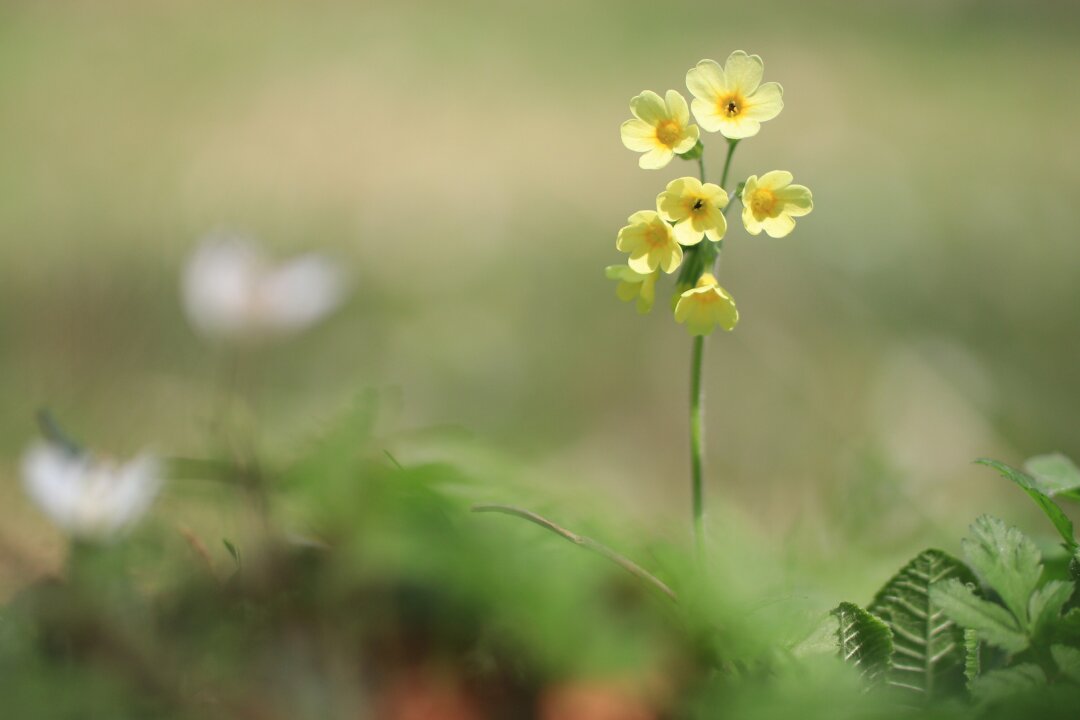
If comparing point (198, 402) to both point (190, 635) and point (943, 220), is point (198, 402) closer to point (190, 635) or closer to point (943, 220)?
point (190, 635)

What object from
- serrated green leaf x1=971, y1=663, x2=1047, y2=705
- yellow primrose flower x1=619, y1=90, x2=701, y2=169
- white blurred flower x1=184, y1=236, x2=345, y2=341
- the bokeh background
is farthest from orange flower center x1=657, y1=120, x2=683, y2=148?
white blurred flower x1=184, y1=236, x2=345, y2=341

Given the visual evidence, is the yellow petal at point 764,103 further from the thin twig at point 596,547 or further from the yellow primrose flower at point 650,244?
the thin twig at point 596,547

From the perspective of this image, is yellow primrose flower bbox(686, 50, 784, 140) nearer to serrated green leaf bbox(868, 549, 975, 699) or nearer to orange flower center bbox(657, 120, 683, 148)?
orange flower center bbox(657, 120, 683, 148)

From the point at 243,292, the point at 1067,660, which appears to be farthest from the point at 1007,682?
the point at 243,292

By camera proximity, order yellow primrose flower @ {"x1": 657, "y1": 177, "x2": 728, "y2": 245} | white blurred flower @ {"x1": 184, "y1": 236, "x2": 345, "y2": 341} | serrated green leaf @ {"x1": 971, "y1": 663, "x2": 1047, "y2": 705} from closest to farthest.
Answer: serrated green leaf @ {"x1": 971, "y1": 663, "x2": 1047, "y2": 705} < yellow primrose flower @ {"x1": 657, "y1": 177, "x2": 728, "y2": 245} < white blurred flower @ {"x1": 184, "y1": 236, "x2": 345, "y2": 341}

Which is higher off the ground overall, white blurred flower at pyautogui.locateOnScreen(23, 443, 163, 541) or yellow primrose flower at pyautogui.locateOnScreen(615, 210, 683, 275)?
yellow primrose flower at pyautogui.locateOnScreen(615, 210, 683, 275)

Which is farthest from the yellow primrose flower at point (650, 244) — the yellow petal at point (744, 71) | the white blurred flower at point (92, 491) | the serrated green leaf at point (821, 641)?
the white blurred flower at point (92, 491)

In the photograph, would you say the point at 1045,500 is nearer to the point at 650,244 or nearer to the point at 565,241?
the point at 650,244
